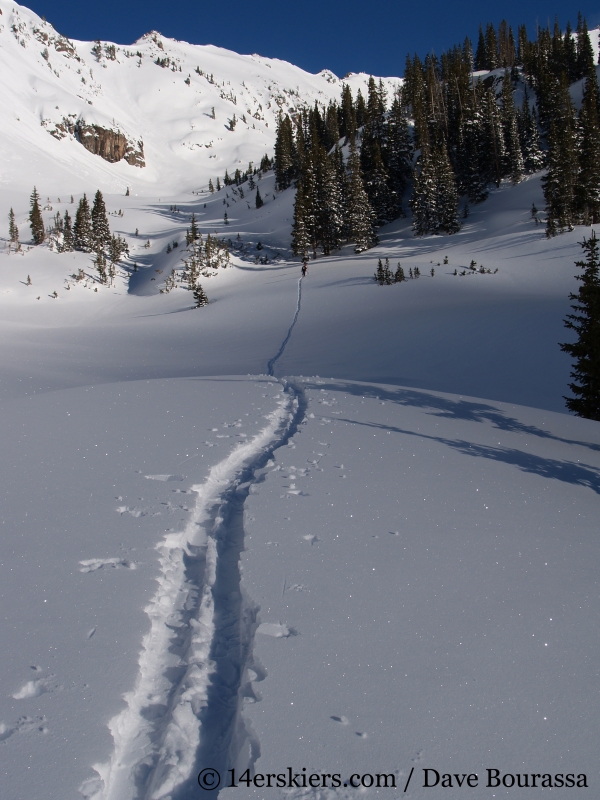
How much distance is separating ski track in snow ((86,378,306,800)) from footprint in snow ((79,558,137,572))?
315 millimetres

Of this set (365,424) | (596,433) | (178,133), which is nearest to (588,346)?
(596,433)

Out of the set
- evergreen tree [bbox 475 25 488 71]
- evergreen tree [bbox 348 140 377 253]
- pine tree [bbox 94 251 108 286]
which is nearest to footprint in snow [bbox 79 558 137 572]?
evergreen tree [bbox 348 140 377 253]

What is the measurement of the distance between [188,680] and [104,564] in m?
1.68

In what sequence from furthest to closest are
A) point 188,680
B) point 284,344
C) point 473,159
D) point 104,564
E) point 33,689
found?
point 473,159, point 284,344, point 104,564, point 188,680, point 33,689

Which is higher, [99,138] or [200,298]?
[99,138]

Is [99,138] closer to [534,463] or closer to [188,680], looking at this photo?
[534,463]

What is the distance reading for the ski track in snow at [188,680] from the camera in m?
2.62

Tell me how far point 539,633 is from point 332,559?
1.85m

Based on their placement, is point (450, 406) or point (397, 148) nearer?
point (450, 406)

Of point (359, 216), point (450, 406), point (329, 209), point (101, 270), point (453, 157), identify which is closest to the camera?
point (450, 406)

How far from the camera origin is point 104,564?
14.5 ft

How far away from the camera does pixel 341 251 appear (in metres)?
52.1

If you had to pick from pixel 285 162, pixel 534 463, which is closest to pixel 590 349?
pixel 534 463

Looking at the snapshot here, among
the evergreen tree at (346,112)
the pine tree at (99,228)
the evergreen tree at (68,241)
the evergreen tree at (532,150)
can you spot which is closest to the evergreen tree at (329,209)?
the evergreen tree at (532,150)
